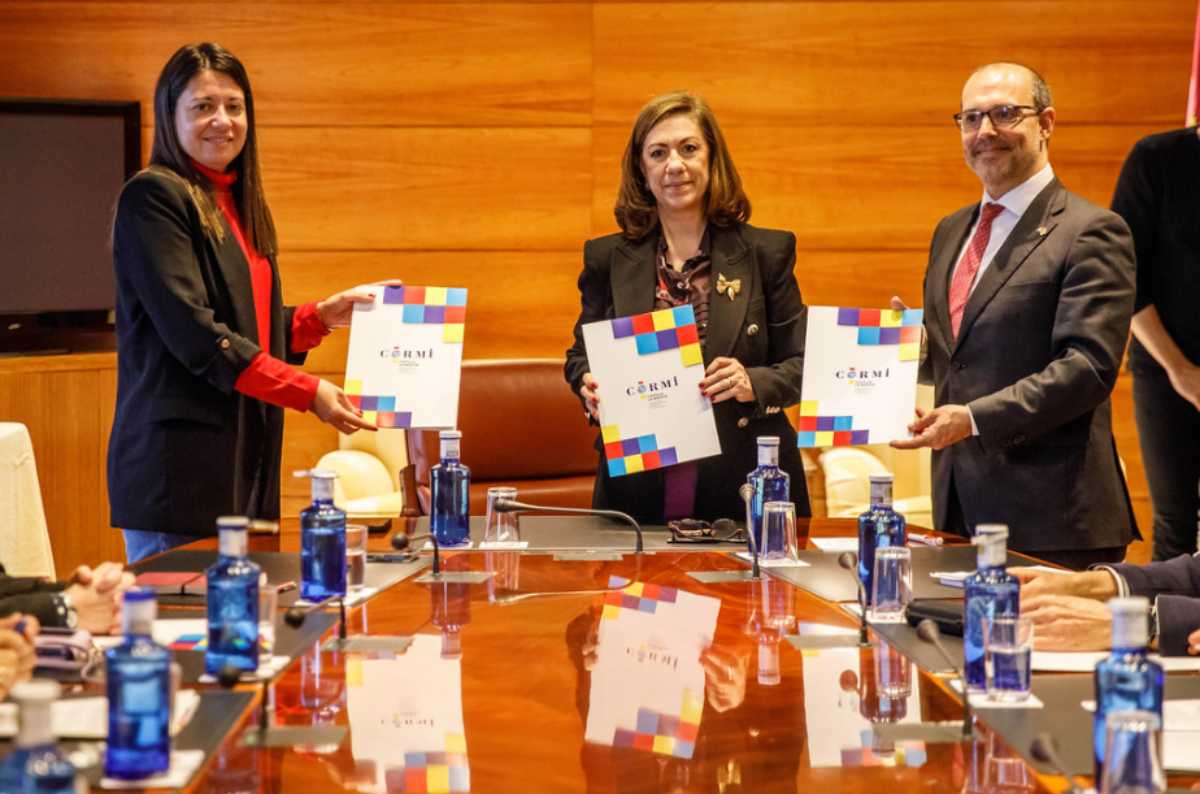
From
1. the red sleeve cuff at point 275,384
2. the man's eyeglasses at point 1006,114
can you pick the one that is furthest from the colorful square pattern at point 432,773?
the man's eyeglasses at point 1006,114

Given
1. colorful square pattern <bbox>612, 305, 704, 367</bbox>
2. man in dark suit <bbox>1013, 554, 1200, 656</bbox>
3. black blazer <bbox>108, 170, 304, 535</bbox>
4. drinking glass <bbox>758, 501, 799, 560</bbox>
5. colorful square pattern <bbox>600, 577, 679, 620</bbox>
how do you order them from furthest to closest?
colorful square pattern <bbox>612, 305, 704, 367</bbox>
black blazer <bbox>108, 170, 304, 535</bbox>
drinking glass <bbox>758, 501, 799, 560</bbox>
colorful square pattern <bbox>600, 577, 679, 620</bbox>
man in dark suit <bbox>1013, 554, 1200, 656</bbox>

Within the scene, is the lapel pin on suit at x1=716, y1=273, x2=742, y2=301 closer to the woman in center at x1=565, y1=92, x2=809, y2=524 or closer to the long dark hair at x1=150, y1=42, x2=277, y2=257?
the woman in center at x1=565, y1=92, x2=809, y2=524

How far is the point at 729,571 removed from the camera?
2789mm

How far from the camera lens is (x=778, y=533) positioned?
9.39 feet

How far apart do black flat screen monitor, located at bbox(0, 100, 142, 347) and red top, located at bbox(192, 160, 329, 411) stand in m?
2.09

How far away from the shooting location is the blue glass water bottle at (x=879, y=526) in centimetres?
252

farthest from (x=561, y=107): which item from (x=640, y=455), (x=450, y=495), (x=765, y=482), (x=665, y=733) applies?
(x=665, y=733)

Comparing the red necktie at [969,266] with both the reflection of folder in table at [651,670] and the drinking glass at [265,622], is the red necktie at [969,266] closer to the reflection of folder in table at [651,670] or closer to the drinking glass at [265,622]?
the reflection of folder in table at [651,670]

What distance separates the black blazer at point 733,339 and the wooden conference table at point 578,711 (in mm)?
889

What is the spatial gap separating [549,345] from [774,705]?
4438 mm

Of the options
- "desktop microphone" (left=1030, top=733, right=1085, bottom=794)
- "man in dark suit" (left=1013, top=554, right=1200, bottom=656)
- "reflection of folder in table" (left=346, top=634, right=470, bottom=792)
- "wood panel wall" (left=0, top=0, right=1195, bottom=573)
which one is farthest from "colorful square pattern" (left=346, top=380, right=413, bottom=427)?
"wood panel wall" (left=0, top=0, right=1195, bottom=573)

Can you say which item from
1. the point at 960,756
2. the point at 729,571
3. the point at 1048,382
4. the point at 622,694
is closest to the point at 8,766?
the point at 622,694

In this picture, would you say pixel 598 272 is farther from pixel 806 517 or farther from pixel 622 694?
pixel 622 694

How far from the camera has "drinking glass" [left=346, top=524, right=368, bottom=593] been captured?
100 inches
